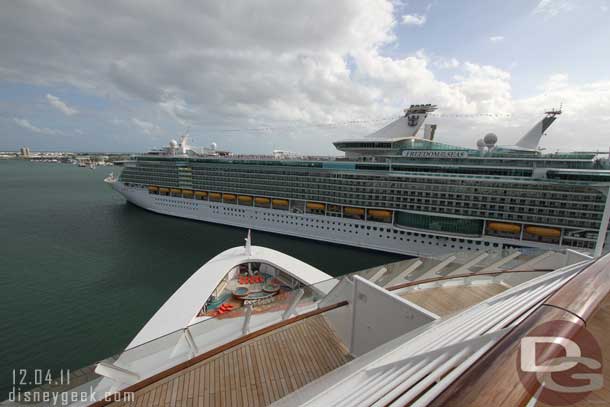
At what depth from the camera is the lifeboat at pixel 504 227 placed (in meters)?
21.2

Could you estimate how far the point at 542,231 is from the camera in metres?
20.5

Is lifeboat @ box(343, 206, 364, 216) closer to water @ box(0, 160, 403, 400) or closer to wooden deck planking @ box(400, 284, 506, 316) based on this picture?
water @ box(0, 160, 403, 400)

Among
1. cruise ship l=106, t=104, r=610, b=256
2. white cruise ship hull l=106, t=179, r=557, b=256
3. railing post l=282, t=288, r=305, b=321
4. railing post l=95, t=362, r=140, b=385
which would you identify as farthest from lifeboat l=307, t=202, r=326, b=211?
railing post l=95, t=362, r=140, b=385

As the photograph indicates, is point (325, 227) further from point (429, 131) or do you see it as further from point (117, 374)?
point (117, 374)

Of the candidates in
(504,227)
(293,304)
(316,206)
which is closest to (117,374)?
(293,304)

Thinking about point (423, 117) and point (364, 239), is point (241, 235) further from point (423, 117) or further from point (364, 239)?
point (423, 117)

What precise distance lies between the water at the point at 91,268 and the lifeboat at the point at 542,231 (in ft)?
35.0

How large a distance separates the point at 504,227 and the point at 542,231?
2465 millimetres

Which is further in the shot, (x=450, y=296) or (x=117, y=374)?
(x=450, y=296)

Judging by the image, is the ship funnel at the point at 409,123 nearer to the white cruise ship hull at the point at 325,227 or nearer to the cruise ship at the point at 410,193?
the cruise ship at the point at 410,193

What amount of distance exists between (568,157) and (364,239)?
2043 centimetres

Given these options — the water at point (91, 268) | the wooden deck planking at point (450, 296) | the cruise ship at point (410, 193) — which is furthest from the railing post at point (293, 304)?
the cruise ship at point (410, 193)

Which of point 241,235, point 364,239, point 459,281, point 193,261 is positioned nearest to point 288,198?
point 241,235

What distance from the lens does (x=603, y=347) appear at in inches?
84.1
